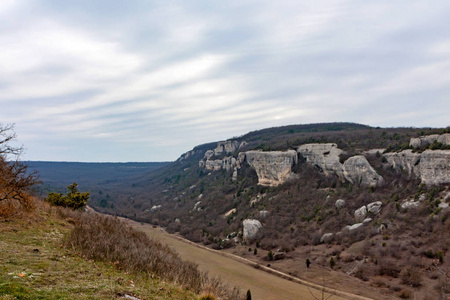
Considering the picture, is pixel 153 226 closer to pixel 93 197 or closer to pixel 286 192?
pixel 286 192

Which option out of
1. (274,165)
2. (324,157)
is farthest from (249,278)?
(274,165)

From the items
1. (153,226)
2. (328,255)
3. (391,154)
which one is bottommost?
(153,226)

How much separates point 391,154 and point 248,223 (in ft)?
78.3

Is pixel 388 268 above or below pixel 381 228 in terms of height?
below

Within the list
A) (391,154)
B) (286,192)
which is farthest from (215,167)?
(391,154)

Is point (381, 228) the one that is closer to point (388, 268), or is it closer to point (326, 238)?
point (326, 238)

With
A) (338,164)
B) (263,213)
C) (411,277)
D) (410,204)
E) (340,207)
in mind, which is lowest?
(411,277)

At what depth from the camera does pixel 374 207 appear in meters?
36.8

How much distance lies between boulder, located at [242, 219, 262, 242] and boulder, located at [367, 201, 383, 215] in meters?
15.9

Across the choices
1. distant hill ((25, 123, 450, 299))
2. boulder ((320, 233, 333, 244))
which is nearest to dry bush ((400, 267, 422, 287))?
distant hill ((25, 123, 450, 299))

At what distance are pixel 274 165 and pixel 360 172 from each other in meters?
17.3

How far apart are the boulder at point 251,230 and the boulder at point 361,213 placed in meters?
14.1

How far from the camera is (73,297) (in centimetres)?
550

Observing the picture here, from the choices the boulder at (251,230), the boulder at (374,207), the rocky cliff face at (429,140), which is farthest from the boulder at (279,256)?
the rocky cliff face at (429,140)
